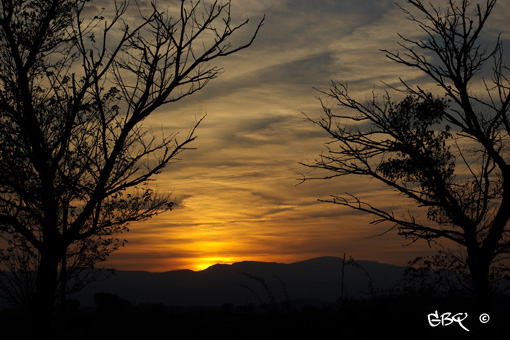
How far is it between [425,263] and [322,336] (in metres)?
10.2

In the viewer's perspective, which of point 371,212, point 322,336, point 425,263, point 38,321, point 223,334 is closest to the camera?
point 38,321

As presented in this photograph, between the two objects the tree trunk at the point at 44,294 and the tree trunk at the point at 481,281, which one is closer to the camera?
the tree trunk at the point at 44,294

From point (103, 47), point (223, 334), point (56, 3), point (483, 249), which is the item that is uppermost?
point (56, 3)

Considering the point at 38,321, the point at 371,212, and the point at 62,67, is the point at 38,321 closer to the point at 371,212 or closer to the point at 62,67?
the point at 62,67

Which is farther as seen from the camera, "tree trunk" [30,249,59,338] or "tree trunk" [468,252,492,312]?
"tree trunk" [468,252,492,312]

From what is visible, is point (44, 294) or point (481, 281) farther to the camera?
point (481, 281)

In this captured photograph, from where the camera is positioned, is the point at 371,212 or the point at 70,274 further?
the point at 70,274

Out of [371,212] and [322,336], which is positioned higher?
[371,212]

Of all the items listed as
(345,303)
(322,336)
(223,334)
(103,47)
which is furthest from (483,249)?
(223,334)

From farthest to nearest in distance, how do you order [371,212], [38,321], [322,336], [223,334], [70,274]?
[223,334] < [70,274] < [371,212] < [322,336] < [38,321]

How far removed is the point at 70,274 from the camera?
20344 millimetres

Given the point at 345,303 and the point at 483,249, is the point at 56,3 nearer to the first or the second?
the point at 345,303

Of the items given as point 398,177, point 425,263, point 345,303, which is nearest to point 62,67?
point 345,303

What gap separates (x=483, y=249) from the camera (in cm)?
1366
